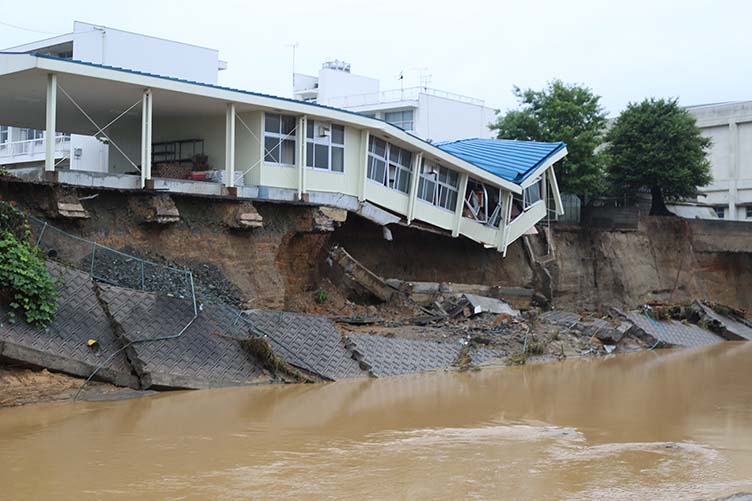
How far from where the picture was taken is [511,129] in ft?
130

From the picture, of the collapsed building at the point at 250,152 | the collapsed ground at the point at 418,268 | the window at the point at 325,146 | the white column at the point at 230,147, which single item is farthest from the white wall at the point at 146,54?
the white column at the point at 230,147

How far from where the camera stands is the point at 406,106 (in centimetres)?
5384

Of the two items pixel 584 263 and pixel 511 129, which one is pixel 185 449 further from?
pixel 511 129

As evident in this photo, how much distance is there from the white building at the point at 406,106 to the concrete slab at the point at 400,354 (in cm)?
3012

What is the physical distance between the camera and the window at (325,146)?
2466 cm

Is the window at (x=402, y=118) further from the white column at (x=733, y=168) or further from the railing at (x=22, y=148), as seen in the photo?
the railing at (x=22, y=148)

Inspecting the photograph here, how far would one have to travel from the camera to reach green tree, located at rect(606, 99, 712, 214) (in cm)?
3925

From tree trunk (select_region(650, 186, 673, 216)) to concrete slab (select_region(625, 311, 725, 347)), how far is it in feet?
32.7

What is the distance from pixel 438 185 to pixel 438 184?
0.11ft

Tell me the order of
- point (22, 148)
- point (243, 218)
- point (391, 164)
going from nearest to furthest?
point (243, 218) < point (391, 164) < point (22, 148)

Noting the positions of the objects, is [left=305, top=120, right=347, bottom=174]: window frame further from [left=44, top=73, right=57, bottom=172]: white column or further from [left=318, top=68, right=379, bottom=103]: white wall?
[left=318, top=68, right=379, bottom=103]: white wall

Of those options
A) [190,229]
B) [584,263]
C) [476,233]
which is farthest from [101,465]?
[584,263]

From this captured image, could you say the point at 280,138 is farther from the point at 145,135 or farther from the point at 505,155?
the point at 505,155

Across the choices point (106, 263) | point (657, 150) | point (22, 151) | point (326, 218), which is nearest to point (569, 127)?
point (657, 150)
